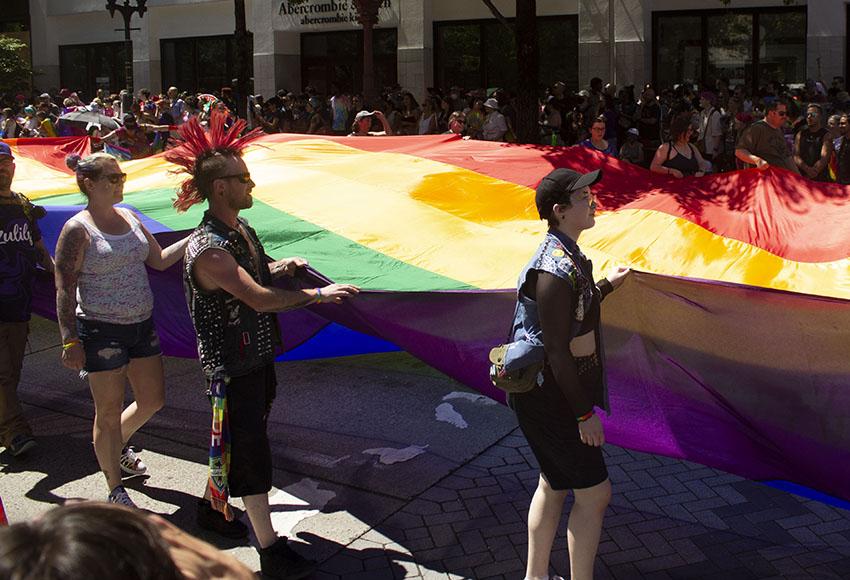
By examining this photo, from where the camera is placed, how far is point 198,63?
97.6 ft

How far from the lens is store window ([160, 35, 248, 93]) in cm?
2914

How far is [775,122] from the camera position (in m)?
8.90

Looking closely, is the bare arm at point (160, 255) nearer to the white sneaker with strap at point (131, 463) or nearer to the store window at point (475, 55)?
the white sneaker with strap at point (131, 463)

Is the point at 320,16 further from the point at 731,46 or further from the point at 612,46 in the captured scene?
the point at 731,46

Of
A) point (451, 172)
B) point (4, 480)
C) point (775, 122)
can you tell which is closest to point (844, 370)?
point (451, 172)

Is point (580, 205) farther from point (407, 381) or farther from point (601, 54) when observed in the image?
point (601, 54)

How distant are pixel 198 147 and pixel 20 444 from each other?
247 cm

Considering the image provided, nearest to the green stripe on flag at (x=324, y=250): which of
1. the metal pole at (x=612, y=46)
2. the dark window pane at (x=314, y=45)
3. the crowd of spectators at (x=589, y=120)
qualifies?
the crowd of spectators at (x=589, y=120)

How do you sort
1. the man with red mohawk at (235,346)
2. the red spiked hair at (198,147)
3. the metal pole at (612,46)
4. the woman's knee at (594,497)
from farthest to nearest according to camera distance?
the metal pole at (612,46)
the red spiked hair at (198,147)
the man with red mohawk at (235,346)
the woman's knee at (594,497)

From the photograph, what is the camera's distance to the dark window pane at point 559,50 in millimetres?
23359

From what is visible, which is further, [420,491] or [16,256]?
[16,256]

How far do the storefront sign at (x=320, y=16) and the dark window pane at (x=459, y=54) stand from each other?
129 cm

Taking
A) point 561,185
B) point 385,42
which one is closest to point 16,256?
point 561,185

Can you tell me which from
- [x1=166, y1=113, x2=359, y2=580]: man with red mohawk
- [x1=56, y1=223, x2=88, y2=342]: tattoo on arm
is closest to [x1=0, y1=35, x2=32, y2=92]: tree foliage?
[x1=56, y1=223, x2=88, y2=342]: tattoo on arm
